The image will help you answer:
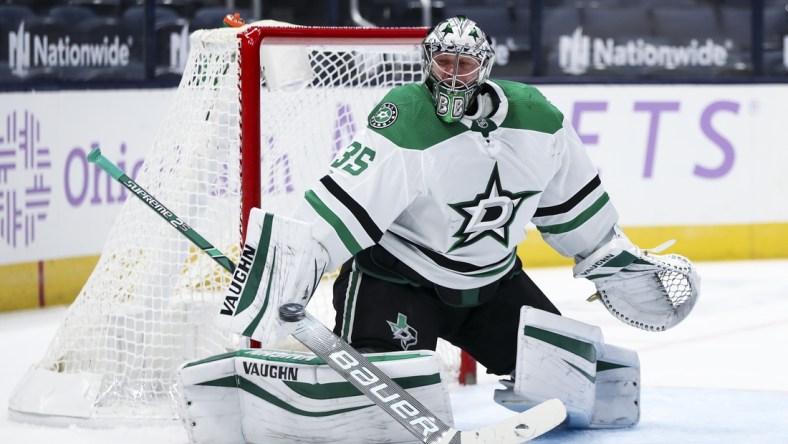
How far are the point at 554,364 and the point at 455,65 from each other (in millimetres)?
672

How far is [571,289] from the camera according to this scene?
550cm

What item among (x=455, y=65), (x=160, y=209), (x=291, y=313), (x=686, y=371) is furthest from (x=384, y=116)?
(x=686, y=371)

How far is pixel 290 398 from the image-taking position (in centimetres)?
290

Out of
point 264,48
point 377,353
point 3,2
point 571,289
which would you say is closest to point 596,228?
point 377,353

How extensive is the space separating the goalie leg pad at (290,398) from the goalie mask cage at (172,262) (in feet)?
1.40

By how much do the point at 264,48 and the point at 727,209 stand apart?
3.26m

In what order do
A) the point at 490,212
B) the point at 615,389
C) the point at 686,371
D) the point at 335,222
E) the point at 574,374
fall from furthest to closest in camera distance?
the point at 686,371 < the point at 615,389 < the point at 574,374 < the point at 490,212 < the point at 335,222

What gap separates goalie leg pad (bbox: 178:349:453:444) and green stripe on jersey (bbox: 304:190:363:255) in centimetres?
22

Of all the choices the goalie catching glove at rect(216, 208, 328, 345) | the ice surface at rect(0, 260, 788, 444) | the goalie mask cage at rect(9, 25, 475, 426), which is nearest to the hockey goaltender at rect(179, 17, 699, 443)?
the goalie catching glove at rect(216, 208, 328, 345)

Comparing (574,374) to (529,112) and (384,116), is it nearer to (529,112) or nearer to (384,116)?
(529,112)

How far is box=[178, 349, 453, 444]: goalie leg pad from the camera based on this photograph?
2877 millimetres

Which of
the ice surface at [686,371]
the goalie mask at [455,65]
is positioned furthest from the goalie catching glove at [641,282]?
the goalie mask at [455,65]

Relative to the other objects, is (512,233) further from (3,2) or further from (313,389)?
(3,2)

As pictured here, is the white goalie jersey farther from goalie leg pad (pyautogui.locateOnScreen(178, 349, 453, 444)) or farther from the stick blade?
the stick blade
